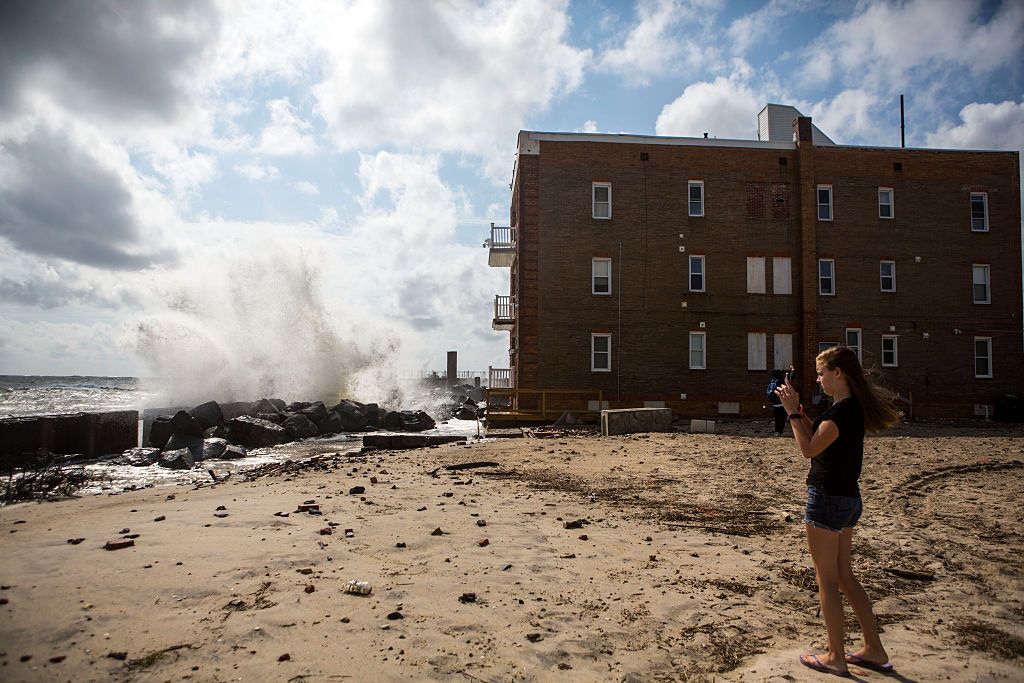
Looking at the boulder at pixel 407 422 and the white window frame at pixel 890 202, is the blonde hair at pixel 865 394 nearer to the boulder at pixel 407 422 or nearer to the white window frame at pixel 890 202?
the boulder at pixel 407 422

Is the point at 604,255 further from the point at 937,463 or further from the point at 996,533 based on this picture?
the point at 996,533

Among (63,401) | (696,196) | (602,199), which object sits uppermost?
(696,196)

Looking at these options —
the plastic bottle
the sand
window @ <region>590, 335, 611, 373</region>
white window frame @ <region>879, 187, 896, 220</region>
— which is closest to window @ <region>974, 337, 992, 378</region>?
white window frame @ <region>879, 187, 896, 220</region>

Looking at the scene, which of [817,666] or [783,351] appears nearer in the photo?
[817,666]

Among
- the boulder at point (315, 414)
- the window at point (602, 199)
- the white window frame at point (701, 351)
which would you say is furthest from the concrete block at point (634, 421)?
the boulder at point (315, 414)

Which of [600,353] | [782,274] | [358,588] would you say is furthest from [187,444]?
[782,274]

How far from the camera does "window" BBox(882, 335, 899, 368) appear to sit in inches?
1194

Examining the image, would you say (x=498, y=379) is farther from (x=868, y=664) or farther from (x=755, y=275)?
(x=868, y=664)

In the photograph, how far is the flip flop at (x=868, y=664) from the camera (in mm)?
4094

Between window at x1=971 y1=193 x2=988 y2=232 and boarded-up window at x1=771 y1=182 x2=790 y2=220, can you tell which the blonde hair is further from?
window at x1=971 y1=193 x2=988 y2=232

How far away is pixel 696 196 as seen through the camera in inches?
1191

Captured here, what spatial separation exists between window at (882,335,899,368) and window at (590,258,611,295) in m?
13.7

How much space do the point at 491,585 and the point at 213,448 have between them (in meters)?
17.0

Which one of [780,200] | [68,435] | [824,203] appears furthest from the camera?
[824,203]
